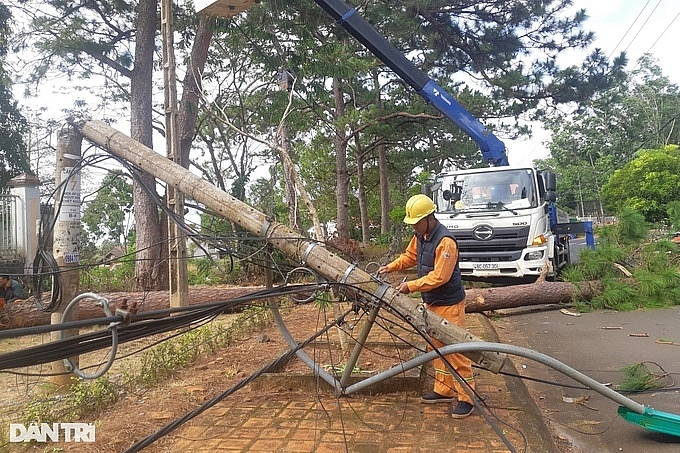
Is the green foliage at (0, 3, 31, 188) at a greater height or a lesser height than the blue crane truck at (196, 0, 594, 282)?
greater

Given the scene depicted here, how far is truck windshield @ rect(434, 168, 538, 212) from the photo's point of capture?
980 centimetres

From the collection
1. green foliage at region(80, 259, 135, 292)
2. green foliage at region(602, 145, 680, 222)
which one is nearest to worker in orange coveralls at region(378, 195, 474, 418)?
green foliage at region(80, 259, 135, 292)

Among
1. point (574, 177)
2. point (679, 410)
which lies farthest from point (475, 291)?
point (574, 177)

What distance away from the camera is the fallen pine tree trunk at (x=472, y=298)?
27.1ft

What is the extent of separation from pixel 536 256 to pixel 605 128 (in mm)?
35850

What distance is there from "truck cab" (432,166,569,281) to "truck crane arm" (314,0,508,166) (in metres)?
0.99

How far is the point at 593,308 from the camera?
918cm

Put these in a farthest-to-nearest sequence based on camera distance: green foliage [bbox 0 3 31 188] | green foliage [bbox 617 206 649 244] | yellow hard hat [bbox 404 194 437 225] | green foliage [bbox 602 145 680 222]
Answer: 1. green foliage [bbox 602 145 680 222]
2. green foliage [bbox 0 3 31 188]
3. green foliage [bbox 617 206 649 244]
4. yellow hard hat [bbox 404 194 437 225]

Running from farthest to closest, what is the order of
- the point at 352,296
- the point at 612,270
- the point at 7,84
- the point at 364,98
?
the point at 364,98
the point at 7,84
the point at 612,270
the point at 352,296

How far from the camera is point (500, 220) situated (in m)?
9.66

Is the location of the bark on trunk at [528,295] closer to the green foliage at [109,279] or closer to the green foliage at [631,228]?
the green foliage at [631,228]

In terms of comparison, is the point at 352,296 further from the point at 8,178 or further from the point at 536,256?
the point at 8,178

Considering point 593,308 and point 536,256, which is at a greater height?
point 536,256
